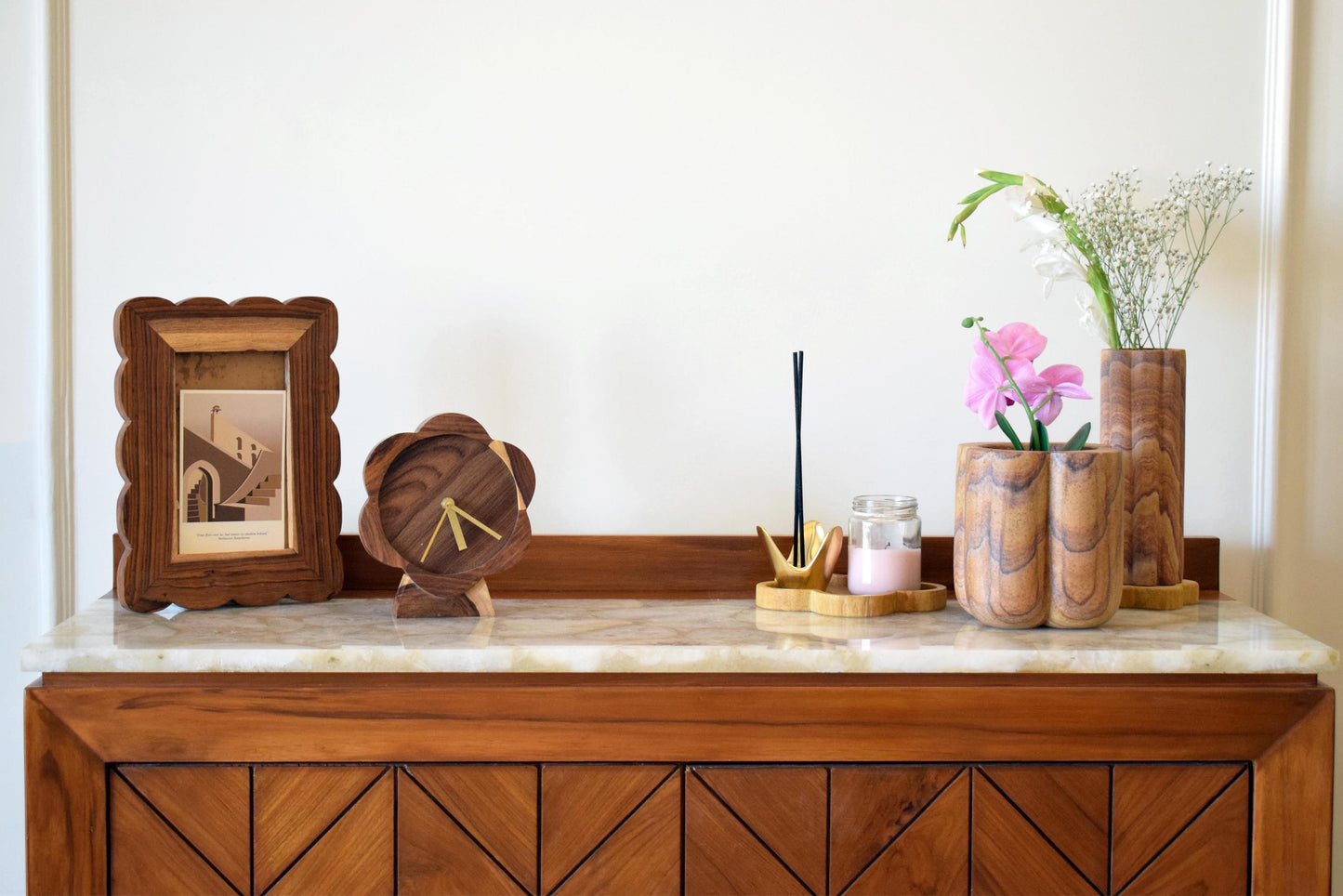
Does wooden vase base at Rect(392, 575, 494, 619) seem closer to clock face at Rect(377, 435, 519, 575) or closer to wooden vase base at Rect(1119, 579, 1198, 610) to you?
clock face at Rect(377, 435, 519, 575)

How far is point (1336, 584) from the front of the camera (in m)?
1.41

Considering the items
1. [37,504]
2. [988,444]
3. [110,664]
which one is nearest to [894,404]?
[988,444]

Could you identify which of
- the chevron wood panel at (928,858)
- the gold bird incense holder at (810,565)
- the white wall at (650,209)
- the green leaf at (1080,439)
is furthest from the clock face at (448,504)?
the green leaf at (1080,439)

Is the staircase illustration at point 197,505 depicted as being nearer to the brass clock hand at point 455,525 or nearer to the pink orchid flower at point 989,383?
the brass clock hand at point 455,525

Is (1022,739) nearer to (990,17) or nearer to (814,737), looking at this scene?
(814,737)

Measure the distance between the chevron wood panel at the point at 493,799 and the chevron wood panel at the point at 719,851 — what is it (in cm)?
16

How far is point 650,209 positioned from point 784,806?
32.2 inches

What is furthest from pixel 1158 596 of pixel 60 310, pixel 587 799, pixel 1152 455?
pixel 60 310

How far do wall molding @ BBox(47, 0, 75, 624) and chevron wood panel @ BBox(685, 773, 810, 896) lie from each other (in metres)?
0.98

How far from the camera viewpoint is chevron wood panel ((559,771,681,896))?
1.01 metres

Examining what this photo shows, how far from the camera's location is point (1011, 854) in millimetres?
1010

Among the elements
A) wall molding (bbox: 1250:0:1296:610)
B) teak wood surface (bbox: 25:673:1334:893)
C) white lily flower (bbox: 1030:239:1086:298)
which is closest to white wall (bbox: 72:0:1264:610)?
wall molding (bbox: 1250:0:1296:610)

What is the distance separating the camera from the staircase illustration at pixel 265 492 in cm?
123

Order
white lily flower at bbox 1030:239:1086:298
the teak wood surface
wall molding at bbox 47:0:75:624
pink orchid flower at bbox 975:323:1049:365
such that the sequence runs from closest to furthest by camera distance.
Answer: the teak wood surface, pink orchid flower at bbox 975:323:1049:365, white lily flower at bbox 1030:239:1086:298, wall molding at bbox 47:0:75:624
